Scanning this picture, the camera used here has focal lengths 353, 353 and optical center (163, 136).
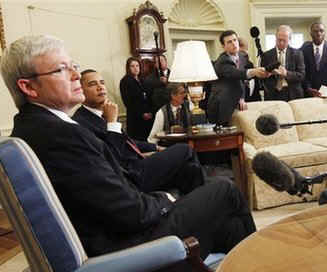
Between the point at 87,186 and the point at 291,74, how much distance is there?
2680mm

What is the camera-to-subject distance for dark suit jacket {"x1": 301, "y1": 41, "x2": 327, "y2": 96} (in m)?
3.58

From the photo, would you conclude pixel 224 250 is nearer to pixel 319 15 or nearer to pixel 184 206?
pixel 184 206

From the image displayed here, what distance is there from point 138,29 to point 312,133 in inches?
84.3

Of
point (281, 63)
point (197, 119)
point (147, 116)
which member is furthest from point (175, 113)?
point (281, 63)

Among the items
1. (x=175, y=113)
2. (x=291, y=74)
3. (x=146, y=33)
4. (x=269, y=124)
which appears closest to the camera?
(x=269, y=124)

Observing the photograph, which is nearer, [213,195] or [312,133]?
[213,195]

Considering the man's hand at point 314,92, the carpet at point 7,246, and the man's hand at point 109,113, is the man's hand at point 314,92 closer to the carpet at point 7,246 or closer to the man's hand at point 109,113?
the man's hand at point 109,113

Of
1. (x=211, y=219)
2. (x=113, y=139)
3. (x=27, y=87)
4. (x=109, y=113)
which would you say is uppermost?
(x=27, y=87)

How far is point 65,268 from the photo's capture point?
83 centimetres

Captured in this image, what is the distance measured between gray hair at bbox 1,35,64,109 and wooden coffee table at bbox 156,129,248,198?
1.47 metres

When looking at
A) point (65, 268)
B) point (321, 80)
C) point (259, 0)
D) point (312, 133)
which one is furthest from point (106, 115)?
point (259, 0)

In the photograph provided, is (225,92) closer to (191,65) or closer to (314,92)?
(191,65)

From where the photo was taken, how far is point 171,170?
1823 millimetres

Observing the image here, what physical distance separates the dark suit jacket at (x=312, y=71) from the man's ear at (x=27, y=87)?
10.0ft
